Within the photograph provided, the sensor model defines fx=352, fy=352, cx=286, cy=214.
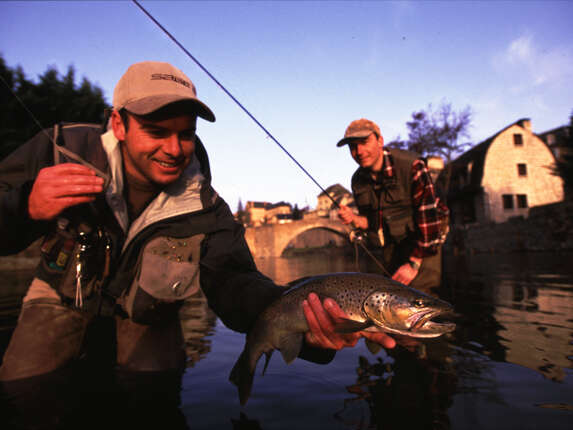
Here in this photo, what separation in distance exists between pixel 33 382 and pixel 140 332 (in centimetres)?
81

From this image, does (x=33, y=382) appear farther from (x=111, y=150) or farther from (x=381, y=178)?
(x=381, y=178)

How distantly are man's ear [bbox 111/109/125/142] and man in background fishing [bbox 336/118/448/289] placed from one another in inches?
104

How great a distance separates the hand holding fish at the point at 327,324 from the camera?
208 cm

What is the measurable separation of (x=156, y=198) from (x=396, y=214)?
3114 mm

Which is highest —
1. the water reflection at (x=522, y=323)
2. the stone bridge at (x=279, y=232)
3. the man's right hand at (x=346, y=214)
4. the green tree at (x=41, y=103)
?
the green tree at (x=41, y=103)

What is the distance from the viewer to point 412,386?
272cm

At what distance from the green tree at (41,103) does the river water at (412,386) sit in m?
19.6

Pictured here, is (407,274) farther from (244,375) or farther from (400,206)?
(244,375)

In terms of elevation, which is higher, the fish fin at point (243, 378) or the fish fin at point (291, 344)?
the fish fin at point (291, 344)

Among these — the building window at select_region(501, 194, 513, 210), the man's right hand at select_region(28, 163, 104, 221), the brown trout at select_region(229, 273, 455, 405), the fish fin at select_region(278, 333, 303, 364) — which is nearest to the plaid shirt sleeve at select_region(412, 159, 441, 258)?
the brown trout at select_region(229, 273, 455, 405)

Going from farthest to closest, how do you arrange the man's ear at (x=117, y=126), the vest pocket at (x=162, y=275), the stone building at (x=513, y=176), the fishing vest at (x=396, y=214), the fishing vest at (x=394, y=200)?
the stone building at (x=513, y=176) → the fishing vest at (x=394, y=200) → the fishing vest at (x=396, y=214) → the vest pocket at (x=162, y=275) → the man's ear at (x=117, y=126)

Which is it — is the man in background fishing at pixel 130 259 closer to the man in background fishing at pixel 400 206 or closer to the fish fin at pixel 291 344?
the fish fin at pixel 291 344

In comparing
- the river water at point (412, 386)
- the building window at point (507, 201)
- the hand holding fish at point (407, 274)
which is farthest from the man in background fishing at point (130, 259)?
the building window at point (507, 201)

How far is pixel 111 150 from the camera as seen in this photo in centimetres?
275
